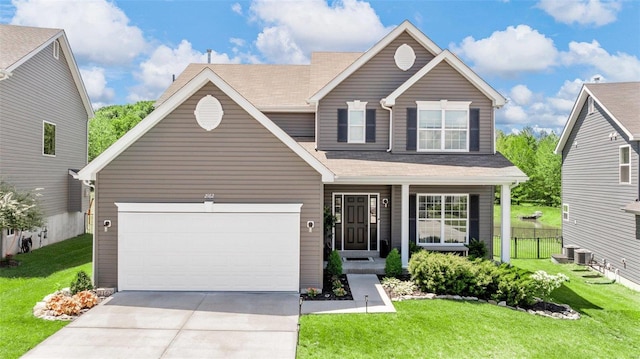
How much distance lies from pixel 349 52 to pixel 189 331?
13423 mm

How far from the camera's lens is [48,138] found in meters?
16.1

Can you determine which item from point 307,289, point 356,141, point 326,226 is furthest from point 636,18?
point 307,289

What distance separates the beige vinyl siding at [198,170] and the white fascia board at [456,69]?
16.1 ft

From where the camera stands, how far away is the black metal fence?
1705 centimetres

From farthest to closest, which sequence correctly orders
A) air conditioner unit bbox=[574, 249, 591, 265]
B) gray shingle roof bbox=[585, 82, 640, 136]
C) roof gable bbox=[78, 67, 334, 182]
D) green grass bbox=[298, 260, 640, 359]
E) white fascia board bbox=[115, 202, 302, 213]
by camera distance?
1. air conditioner unit bbox=[574, 249, 591, 265]
2. gray shingle roof bbox=[585, 82, 640, 136]
3. white fascia board bbox=[115, 202, 302, 213]
4. roof gable bbox=[78, 67, 334, 182]
5. green grass bbox=[298, 260, 640, 359]

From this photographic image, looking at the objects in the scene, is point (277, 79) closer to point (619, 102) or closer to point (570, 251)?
point (619, 102)

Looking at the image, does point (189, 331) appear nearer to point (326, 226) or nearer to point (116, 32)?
point (326, 226)

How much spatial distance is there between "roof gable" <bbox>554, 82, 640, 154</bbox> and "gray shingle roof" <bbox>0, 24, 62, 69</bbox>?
21423 millimetres

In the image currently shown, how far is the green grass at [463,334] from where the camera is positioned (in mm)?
6785

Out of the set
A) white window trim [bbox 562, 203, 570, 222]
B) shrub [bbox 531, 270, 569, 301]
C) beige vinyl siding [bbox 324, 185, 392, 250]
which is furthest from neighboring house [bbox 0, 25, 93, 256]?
white window trim [bbox 562, 203, 570, 222]

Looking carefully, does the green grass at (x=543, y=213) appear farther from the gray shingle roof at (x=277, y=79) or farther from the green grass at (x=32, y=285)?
the green grass at (x=32, y=285)

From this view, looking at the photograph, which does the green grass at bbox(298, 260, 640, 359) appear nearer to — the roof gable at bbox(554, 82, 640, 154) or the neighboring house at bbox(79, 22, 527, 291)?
the neighboring house at bbox(79, 22, 527, 291)

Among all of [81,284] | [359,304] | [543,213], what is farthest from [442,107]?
[543,213]

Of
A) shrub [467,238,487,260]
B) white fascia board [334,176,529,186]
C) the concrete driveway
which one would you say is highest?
white fascia board [334,176,529,186]
